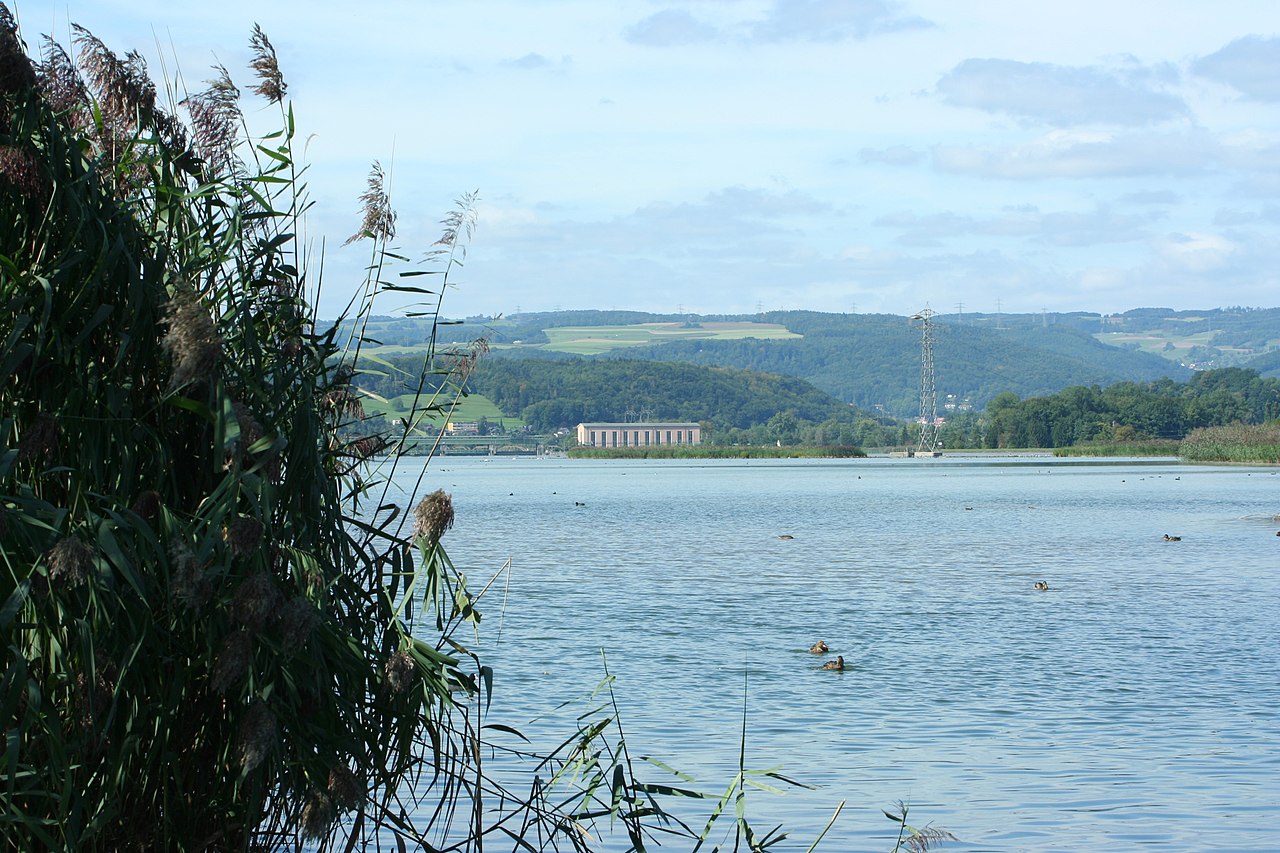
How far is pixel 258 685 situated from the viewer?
396 centimetres

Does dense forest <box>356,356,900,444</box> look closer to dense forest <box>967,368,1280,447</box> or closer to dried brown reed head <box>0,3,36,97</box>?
dense forest <box>967,368,1280,447</box>

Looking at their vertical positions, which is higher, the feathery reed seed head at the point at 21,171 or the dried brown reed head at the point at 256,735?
the feathery reed seed head at the point at 21,171

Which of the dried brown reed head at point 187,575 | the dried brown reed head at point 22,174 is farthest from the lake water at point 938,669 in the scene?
the dried brown reed head at point 22,174

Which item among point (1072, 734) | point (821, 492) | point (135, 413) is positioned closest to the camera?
point (135, 413)

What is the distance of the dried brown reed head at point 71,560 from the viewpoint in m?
3.23

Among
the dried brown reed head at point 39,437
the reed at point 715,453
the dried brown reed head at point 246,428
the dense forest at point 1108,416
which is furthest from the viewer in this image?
the dense forest at point 1108,416

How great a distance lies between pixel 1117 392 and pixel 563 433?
70548mm

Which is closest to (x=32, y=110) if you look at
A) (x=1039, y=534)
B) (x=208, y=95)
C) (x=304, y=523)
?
(x=208, y=95)

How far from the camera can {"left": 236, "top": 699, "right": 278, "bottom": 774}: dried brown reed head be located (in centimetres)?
366

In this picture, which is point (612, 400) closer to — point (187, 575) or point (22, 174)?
point (22, 174)

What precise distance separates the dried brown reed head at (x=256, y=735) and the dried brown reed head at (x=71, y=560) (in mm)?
676

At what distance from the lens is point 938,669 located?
15.1m

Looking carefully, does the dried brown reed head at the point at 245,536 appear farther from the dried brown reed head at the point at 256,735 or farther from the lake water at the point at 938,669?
the lake water at the point at 938,669

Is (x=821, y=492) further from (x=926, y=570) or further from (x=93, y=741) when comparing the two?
(x=93, y=741)
